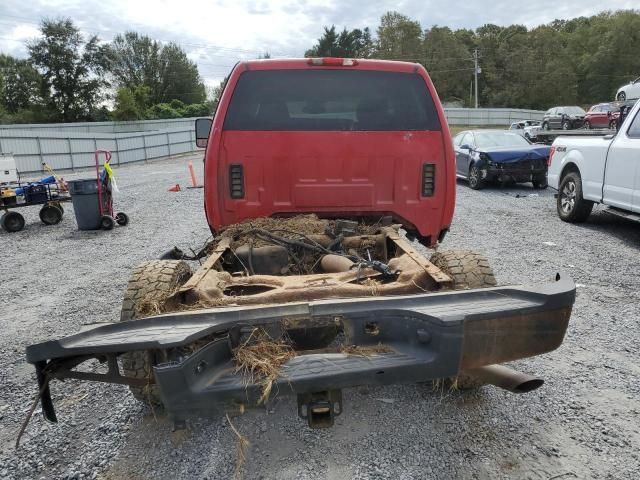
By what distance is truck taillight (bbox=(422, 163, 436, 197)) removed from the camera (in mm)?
3990

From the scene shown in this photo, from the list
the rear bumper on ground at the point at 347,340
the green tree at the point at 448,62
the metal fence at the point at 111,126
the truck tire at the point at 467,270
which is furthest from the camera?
the green tree at the point at 448,62

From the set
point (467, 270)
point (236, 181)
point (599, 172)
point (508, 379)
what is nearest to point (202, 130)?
point (236, 181)

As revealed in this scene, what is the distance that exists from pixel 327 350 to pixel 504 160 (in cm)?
1108

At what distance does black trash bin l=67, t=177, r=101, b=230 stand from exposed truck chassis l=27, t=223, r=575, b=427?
7807 millimetres

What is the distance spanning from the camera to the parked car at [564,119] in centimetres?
2953

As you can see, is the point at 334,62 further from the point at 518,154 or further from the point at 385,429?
the point at 518,154

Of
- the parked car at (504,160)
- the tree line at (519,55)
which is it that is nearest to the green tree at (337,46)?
the tree line at (519,55)

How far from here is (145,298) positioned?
102 inches

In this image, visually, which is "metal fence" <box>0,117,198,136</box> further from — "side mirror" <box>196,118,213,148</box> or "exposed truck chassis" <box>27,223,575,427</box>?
"exposed truck chassis" <box>27,223,575,427</box>

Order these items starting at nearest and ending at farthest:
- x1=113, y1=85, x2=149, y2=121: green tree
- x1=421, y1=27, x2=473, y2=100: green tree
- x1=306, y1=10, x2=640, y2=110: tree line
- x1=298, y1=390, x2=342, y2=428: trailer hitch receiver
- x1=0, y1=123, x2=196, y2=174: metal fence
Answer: x1=298, y1=390, x2=342, y2=428: trailer hitch receiver
x1=0, y1=123, x2=196, y2=174: metal fence
x1=113, y1=85, x2=149, y2=121: green tree
x1=306, y1=10, x2=640, y2=110: tree line
x1=421, y1=27, x2=473, y2=100: green tree

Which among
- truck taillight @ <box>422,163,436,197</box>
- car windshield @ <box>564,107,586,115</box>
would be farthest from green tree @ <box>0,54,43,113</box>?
truck taillight @ <box>422,163,436,197</box>

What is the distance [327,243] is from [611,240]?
5.64m

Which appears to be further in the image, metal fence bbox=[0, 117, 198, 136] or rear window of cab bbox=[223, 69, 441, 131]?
metal fence bbox=[0, 117, 198, 136]

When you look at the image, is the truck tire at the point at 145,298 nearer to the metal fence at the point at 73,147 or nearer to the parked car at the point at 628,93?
the metal fence at the point at 73,147
